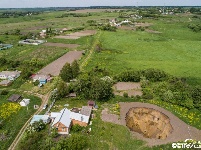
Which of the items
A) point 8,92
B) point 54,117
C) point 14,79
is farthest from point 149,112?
point 14,79

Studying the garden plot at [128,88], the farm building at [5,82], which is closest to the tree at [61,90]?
the garden plot at [128,88]

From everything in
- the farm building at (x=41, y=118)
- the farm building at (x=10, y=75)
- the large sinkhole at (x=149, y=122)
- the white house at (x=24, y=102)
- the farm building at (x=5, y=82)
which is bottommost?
the large sinkhole at (x=149, y=122)

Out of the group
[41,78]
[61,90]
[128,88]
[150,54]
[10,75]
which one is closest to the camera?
[61,90]

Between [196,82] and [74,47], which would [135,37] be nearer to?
[74,47]

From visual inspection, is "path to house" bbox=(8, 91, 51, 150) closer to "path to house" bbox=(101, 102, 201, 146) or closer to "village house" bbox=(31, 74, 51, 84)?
"village house" bbox=(31, 74, 51, 84)

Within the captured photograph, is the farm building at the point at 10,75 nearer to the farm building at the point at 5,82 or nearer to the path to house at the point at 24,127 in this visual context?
the farm building at the point at 5,82

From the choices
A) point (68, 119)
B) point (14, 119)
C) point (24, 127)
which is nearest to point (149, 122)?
point (68, 119)

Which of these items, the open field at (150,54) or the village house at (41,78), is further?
the open field at (150,54)

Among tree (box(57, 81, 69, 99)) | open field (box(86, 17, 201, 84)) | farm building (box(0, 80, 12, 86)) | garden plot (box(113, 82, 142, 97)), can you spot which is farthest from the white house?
open field (box(86, 17, 201, 84))

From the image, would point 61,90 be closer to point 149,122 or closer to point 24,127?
point 24,127
